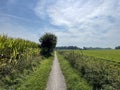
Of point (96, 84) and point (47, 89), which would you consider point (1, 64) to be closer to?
point (47, 89)

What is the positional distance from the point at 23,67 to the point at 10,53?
2.13 m

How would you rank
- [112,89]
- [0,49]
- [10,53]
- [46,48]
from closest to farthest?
1. [112,89]
2. [0,49]
3. [10,53]
4. [46,48]

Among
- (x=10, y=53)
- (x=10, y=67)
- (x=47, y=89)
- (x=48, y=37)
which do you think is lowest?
(x=47, y=89)

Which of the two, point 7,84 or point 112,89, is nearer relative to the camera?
point 112,89

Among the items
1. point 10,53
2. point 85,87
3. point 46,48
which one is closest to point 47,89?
point 85,87

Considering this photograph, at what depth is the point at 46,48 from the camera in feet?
191

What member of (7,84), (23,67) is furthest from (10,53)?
(7,84)

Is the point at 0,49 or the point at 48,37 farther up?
the point at 48,37

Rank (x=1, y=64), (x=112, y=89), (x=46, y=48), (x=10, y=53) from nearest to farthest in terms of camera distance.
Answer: (x=112, y=89), (x=1, y=64), (x=10, y=53), (x=46, y=48)

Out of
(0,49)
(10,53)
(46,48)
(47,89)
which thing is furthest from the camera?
(46,48)

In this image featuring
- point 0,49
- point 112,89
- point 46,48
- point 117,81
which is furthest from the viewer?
point 46,48

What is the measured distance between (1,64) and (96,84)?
7.06 m

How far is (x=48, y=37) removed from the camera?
195ft

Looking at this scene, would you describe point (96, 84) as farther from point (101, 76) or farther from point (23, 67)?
point (23, 67)
